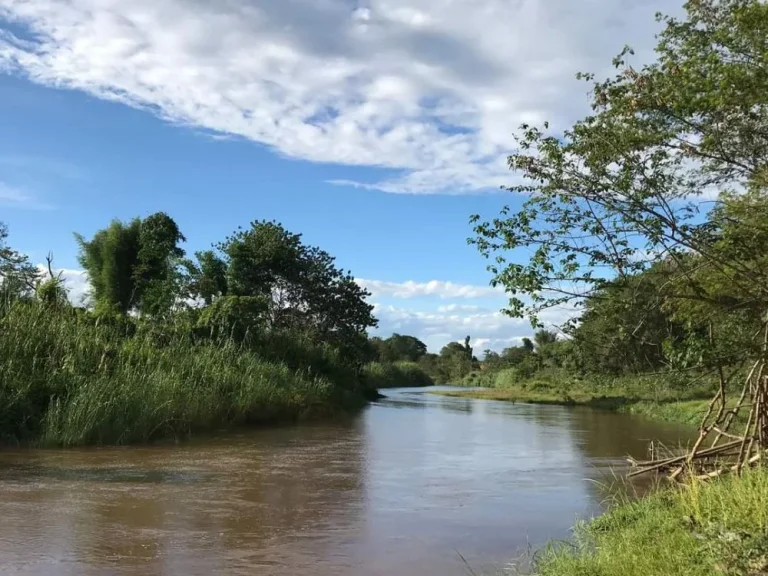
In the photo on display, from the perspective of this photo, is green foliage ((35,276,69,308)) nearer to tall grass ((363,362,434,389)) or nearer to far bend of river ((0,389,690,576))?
far bend of river ((0,389,690,576))

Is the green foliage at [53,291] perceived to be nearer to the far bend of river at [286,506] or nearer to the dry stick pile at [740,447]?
the far bend of river at [286,506]

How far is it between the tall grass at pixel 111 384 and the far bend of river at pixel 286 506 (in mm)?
729

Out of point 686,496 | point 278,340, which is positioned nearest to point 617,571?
point 686,496

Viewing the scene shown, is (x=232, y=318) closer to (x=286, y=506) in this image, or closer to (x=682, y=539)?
(x=286, y=506)

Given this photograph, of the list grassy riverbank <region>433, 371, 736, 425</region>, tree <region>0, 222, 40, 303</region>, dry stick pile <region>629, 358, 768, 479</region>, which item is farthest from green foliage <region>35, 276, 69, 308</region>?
dry stick pile <region>629, 358, 768, 479</region>

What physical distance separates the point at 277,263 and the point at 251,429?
668 inches

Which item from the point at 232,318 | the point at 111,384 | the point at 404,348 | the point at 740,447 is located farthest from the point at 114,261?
the point at 404,348

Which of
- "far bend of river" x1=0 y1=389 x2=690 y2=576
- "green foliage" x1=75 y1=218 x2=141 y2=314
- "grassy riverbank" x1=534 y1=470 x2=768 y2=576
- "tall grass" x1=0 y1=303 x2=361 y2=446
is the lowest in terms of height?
"far bend of river" x1=0 y1=389 x2=690 y2=576

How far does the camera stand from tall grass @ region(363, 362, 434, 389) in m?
58.3

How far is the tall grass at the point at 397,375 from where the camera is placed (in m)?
58.3

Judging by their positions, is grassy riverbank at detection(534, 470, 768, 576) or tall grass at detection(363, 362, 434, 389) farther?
tall grass at detection(363, 362, 434, 389)

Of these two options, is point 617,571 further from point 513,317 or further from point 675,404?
point 675,404

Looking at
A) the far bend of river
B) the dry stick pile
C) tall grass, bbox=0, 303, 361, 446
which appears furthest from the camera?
tall grass, bbox=0, 303, 361, 446

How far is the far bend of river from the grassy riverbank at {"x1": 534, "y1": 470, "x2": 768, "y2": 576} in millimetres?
841
